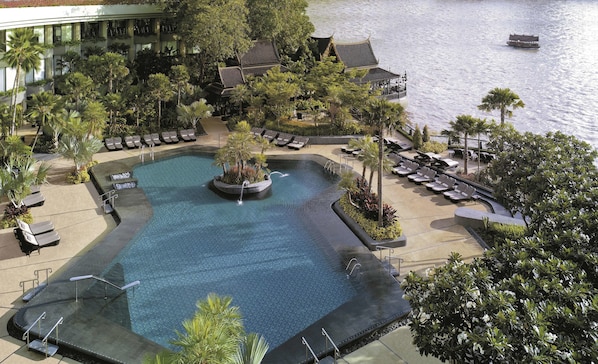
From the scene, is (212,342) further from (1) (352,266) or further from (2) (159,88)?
(2) (159,88)

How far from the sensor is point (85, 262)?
871 inches

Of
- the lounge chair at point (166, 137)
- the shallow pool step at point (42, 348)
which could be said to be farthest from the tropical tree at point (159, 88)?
the shallow pool step at point (42, 348)

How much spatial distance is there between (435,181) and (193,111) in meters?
17.1

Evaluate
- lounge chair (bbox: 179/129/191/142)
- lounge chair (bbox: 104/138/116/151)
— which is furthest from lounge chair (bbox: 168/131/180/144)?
lounge chair (bbox: 104/138/116/151)

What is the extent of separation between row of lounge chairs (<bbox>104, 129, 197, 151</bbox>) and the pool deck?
216 cm

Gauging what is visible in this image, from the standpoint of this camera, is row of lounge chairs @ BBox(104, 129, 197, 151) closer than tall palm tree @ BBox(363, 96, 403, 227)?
No

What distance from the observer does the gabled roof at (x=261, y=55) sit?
1857 inches

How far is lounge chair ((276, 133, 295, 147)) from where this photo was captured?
38188mm

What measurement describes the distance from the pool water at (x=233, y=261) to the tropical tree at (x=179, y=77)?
1177cm

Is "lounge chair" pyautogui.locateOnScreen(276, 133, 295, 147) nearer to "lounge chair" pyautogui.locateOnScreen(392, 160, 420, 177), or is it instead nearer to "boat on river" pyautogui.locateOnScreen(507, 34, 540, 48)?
"lounge chair" pyautogui.locateOnScreen(392, 160, 420, 177)

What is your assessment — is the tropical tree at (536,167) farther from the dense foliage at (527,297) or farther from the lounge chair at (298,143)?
the lounge chair at (298,143)

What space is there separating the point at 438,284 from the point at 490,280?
133 cm

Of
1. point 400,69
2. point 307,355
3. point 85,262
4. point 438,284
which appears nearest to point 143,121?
point 85,262

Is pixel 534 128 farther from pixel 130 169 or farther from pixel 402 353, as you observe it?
pixel 402 353
